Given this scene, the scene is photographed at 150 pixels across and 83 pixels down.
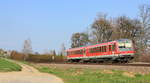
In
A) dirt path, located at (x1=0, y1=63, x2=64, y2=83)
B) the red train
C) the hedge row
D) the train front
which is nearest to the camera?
dirt path, located at (x1=0, y1=63, x2=64, y2=83)

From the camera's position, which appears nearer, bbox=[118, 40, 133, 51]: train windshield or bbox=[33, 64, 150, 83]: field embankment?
bbox=[33, 64, 150, 83]: field embankment

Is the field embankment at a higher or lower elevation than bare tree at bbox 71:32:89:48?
lower

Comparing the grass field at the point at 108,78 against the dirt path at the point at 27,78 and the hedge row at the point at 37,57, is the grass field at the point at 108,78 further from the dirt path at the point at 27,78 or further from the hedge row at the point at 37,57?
the hedge row at the point at 37,57

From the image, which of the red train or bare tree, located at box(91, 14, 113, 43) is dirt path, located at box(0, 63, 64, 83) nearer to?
the red train

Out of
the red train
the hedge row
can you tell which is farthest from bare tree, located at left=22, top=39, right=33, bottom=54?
the red train

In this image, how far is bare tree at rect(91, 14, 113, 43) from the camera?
78.4 metres

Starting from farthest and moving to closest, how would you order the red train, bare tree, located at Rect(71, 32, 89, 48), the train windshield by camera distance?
bare tree, located at Rect(71, 32, 89, 48) < the train windshield < the red train

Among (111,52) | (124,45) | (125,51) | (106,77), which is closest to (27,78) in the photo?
(106,77)

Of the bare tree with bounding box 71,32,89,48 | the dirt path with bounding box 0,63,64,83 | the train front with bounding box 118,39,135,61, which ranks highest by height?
the bare tree with bounding box 71,32,89,48

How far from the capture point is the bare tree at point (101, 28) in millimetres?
78375

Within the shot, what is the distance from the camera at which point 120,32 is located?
232 ft

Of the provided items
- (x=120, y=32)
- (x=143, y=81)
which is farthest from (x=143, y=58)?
(x=143, y=81)

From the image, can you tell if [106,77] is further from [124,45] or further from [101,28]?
[101,28]

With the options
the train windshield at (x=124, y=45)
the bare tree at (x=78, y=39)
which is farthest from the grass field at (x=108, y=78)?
the bare tree at (x=78, y=39)
